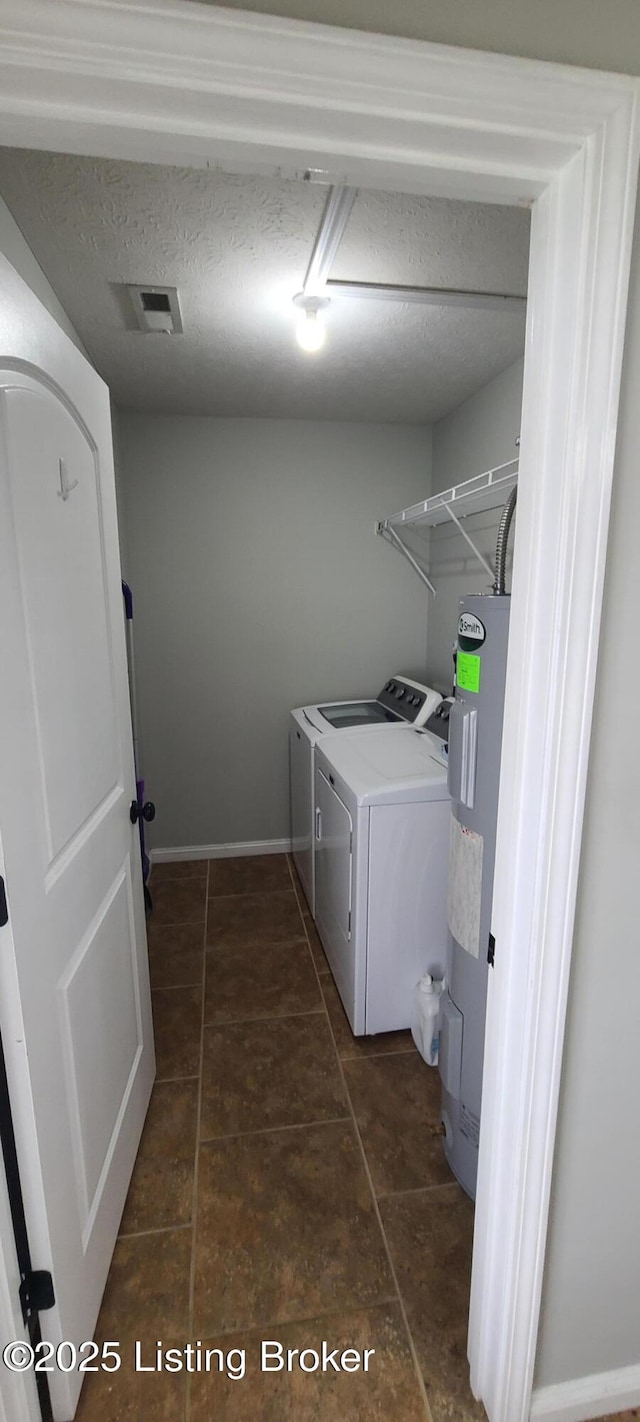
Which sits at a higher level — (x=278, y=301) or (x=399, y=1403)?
(x=278, y=301)

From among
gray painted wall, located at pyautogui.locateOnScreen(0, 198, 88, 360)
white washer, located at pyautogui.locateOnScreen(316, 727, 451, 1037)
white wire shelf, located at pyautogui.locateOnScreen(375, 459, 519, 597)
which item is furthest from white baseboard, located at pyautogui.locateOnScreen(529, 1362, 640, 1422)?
gray painted wall, located at pyautogui.locateOnScreen(0, 198, 88, 360)

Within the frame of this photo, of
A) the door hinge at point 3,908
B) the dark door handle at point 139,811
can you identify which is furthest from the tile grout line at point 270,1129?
the door hinge at point 3,908

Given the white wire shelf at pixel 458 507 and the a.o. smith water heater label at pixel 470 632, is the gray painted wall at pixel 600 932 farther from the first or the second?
the white wire shelf at pixel 458 507

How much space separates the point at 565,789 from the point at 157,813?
270 cm

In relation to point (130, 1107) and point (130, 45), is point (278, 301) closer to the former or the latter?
point (130, 45)

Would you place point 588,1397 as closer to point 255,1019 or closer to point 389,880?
point 389,880

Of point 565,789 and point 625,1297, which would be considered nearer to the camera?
point 565,789

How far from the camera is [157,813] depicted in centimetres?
322

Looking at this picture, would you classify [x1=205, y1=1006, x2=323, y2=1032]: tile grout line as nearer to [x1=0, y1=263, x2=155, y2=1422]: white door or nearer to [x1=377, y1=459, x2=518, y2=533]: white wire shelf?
[x1=0, y1=263, x2=155, y2=1422]: white door

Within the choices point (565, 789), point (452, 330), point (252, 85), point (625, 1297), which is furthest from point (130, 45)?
point (625, 1297)

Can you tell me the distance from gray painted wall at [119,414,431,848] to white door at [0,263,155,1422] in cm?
154

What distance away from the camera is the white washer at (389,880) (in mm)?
1901

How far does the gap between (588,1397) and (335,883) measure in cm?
135

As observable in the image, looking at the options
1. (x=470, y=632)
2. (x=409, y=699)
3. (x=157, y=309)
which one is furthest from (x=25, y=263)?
(x=409, y=699)
